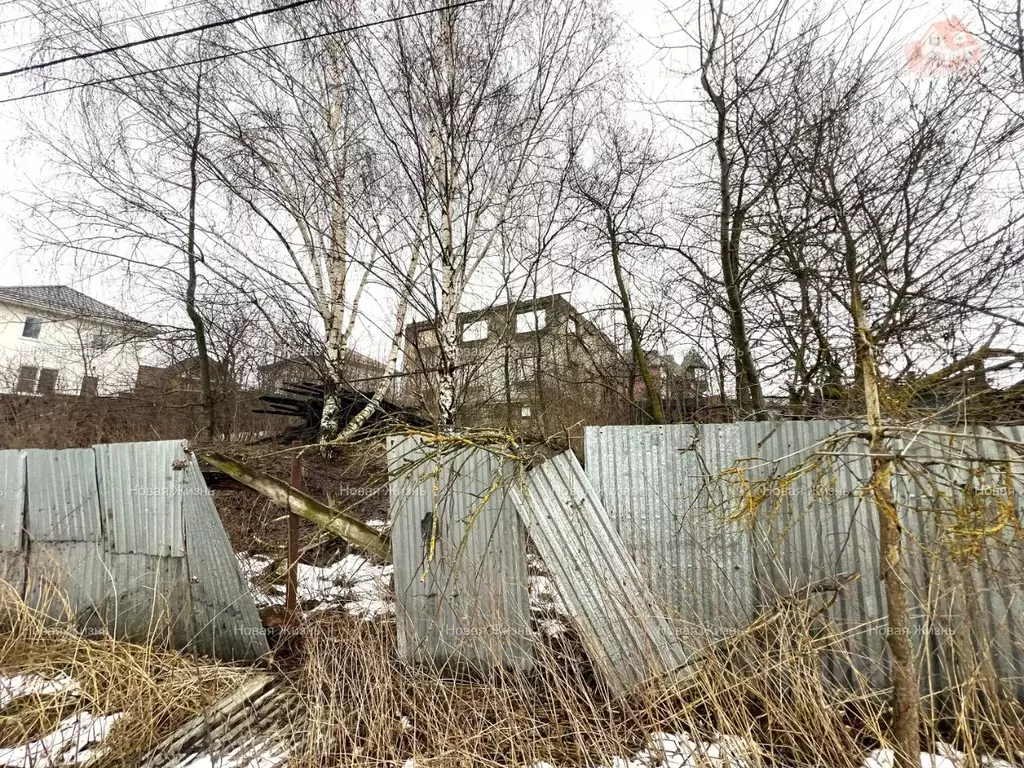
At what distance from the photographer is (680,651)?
2441 millimetres

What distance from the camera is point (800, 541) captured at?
2521 mm

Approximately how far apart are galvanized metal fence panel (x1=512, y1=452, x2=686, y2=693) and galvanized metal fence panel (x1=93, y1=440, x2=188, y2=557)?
8.96 ft

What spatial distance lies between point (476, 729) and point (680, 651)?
1302 millimetres

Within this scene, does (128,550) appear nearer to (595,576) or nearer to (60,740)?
(60,740)

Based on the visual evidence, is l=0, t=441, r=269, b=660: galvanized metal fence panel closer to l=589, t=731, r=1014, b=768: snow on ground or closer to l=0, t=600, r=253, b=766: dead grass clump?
l=0, t=600, r=253, b=766: dead grass clump

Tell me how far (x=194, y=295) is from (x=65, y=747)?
24.9ft

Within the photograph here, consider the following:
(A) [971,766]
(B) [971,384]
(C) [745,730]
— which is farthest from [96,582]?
(B) [971,384]

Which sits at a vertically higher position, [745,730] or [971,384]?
[971,384]

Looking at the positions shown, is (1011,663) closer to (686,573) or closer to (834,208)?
(686,573)

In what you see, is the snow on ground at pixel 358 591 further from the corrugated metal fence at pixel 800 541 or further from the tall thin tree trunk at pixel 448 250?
the tall thin tree trunk at pixel 448 250

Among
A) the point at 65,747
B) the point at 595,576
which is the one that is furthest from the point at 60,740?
the point at 595,576

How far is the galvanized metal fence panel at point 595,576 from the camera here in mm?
2447

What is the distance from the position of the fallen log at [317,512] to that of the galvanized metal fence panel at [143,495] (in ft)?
1.17

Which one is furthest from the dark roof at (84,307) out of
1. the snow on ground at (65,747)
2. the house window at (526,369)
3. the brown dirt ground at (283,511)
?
the snow on ground at (65,747)
